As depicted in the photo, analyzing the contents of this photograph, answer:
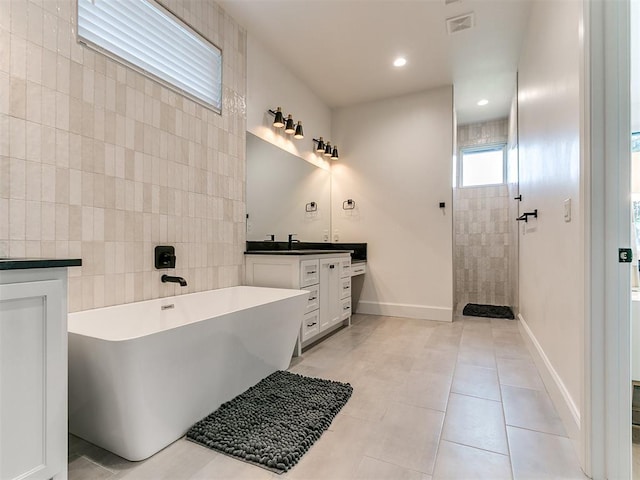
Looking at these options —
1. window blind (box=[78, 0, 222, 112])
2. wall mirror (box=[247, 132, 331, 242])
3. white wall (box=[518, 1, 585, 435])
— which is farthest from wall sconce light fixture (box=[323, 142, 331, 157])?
white wall (box=[518, 1, 585, 435])

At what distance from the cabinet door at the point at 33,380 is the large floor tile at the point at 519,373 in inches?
93.1

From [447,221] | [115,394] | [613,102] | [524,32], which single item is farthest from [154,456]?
[524,32]

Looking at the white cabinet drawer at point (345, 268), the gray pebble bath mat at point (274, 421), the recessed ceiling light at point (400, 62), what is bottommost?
the gray pebble bath mat at point (274, 421)

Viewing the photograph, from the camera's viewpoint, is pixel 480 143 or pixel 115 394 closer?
pixel 115 394

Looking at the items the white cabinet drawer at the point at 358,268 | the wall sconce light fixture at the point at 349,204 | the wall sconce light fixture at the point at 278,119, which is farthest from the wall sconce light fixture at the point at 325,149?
the white cabinet drawer at the point at 358,268

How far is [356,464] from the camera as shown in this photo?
134 cm

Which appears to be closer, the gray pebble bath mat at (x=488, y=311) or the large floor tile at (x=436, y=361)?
the large floor tile at (x=436, y=361)

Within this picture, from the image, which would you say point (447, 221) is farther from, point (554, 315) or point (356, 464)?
point (356, 464)

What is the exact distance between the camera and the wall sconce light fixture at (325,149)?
4.12 m

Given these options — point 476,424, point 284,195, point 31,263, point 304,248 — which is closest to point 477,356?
point 476,424

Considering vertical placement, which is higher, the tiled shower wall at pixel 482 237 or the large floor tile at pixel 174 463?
the tiled shower wall at pixel 482 237

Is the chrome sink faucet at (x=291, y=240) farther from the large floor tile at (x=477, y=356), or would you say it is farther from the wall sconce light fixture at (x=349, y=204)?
the large floor tile at (x=477, y=356)

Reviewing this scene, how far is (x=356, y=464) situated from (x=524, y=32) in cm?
352

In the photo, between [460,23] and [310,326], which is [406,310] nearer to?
[310,326]
